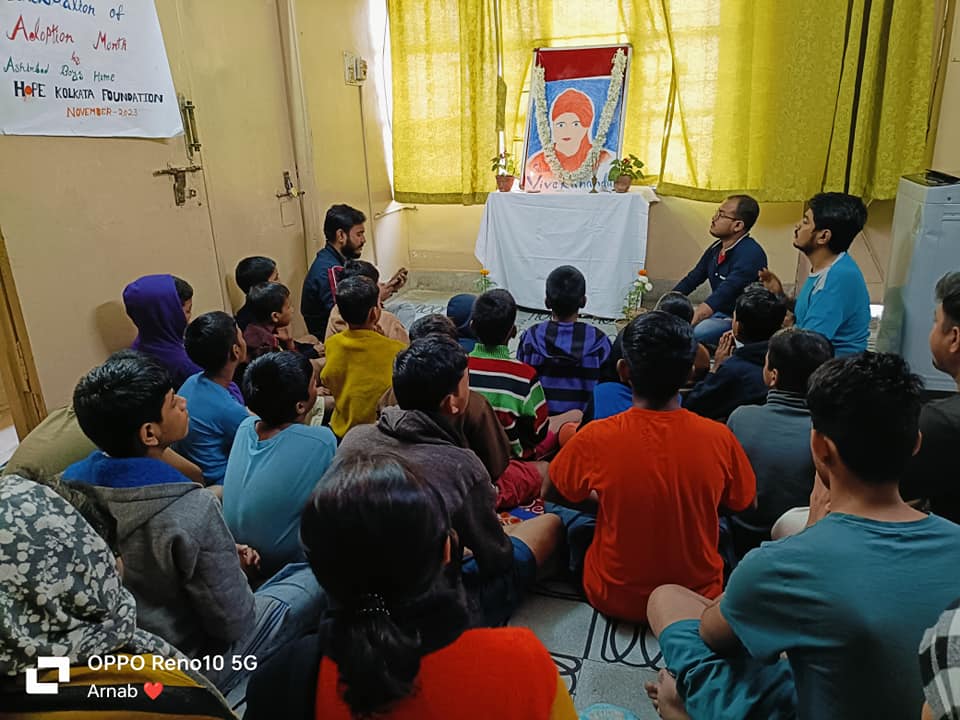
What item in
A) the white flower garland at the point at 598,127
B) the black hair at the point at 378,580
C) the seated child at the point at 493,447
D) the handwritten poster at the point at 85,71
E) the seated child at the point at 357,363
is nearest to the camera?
the black hair at the point at 378,580

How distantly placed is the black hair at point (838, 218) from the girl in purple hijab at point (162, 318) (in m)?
2.49

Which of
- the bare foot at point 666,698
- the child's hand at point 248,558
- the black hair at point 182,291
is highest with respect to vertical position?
the black hair at point 182,291

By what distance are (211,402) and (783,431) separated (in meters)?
1.58

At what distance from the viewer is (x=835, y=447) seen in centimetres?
103

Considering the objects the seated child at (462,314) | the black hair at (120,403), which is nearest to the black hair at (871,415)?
the black hair at (120,403)

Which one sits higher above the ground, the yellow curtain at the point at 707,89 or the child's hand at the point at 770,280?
the yellow curtain at the point at 707,89

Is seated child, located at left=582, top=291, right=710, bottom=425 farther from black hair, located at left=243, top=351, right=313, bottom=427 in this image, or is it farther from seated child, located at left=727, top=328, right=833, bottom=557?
black hair, located at left=243, top=351, right=313, bottom=427

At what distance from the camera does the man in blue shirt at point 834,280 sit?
2486mm

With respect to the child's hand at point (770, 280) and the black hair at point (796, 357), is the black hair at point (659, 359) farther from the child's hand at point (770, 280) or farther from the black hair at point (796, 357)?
the child's hand at point (770, 280)

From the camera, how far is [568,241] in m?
4.35

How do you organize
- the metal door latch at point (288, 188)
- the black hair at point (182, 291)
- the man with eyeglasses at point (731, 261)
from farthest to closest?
the metal door latch at point (288, 188)
the man with eyeglasses at point (731, 261)
the black hair at point (182, 291)

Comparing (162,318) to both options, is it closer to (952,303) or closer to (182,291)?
(182,291)

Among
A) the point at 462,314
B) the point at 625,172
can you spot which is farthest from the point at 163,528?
the point at 625,172

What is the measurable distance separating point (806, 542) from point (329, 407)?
6.21 feet
